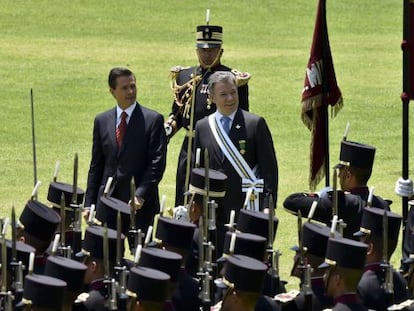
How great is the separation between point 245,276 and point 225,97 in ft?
10.8

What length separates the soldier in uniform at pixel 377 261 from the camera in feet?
31.1

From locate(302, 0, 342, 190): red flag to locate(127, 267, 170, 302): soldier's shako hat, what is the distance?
415 centimetres

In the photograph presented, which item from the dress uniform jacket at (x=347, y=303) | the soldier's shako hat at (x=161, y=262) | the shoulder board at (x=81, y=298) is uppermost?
the soldier's shako hat at (x=161, y=262)

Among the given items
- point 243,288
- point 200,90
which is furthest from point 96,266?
point 200,90

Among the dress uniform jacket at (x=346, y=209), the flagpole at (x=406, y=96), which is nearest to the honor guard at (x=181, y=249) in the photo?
the dress uniform jacket at (x=346, y=209)

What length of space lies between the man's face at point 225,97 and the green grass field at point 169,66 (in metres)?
2.39

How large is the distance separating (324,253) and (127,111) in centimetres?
303

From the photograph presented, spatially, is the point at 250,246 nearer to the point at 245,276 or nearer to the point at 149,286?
the point at 245,276

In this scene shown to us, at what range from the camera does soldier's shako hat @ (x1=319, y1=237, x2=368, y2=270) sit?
8.89 metres

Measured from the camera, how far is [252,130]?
11758 mm

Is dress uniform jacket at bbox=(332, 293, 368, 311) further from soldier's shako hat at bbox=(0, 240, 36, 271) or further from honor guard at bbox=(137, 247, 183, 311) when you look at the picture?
soldier's shako hat at bbox=(0, 240, 36, 271)

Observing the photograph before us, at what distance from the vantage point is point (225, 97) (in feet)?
38.4

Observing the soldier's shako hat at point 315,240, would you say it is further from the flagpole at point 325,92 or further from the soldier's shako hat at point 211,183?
the flagpole at point 325,92

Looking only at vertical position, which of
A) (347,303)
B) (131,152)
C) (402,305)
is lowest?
Answer: (402,305)
